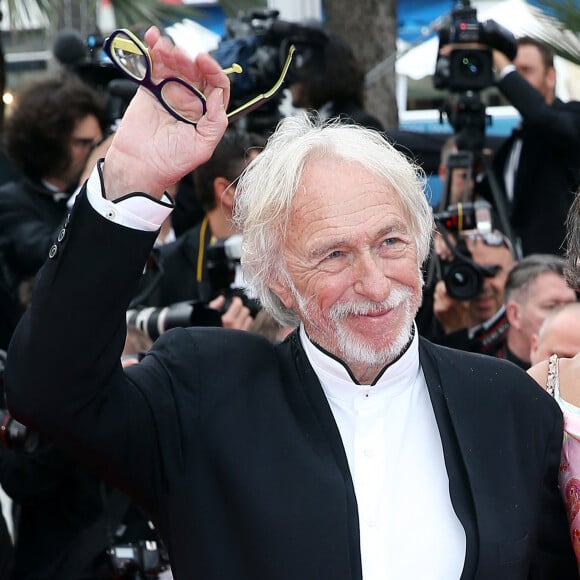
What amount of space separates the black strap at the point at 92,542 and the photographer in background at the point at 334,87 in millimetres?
2190

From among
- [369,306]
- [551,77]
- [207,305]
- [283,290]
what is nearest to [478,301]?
[207,305]

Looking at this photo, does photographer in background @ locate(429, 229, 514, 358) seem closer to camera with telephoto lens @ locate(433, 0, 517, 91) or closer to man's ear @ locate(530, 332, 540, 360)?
man's ear @ locate(530, 332, 540, 360)

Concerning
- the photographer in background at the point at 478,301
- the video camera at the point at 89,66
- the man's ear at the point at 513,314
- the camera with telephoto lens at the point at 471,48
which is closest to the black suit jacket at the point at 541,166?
the camera with telephoto lens at the point at 471,48

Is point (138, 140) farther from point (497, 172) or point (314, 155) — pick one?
point (497, 172)

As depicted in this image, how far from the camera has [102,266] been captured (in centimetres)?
183

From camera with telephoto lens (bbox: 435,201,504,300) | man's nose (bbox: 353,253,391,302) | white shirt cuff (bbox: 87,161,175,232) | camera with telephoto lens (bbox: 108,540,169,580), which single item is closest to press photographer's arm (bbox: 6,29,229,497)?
white shirt cuff (bbox: 87,161,175,232)

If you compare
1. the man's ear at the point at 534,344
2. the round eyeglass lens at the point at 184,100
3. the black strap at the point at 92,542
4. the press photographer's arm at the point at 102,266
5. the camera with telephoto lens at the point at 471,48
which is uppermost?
the round eyeglass lens at the point at 184,100

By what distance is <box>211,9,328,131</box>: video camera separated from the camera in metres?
4.52

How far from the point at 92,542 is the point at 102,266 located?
1.86 metres

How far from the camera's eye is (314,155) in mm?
2178

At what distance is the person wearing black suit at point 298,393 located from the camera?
6.06 ft

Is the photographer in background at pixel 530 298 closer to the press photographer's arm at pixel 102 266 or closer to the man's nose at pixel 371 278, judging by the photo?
the man's nose at pixel 371 278

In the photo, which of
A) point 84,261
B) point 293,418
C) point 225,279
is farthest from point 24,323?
point 225,279

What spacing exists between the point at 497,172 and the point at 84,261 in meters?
3.66
